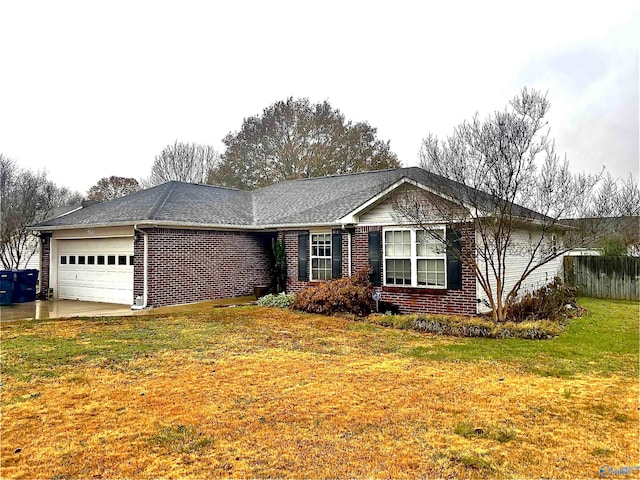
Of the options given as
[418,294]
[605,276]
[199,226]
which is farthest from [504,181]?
[605,276]

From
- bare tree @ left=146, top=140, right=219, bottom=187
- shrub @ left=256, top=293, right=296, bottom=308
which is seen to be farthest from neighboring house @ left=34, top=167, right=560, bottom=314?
bare tree @ left=146, top=140, right=219, bottom=187

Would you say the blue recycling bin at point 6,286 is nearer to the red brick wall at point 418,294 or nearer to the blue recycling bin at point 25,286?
the blue recycling bin at point 25,286

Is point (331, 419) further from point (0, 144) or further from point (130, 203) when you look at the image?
point (0, 144)

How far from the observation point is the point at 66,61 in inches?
541

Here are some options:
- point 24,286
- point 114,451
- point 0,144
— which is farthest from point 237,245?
point 0,144

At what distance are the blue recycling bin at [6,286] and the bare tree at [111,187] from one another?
2905 centimetres

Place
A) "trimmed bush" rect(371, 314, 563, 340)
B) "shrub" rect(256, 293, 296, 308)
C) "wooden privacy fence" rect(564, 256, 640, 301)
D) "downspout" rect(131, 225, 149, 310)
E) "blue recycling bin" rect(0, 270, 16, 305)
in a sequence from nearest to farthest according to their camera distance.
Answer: "trimmed bush" rect(371, 314, 563, 340)
"downspout" rect(131, 225, 149, 310)
"shrub" rect(256, 293, 296, 308)
"blue recycling bin" rect(0, 270, 16, 305)
"wooden privacy fence" rect(564, 256, 640, 301)

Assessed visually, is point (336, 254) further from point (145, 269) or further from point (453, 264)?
point (145, 269)

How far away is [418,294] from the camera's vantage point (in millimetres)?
12266

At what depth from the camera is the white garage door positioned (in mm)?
14773

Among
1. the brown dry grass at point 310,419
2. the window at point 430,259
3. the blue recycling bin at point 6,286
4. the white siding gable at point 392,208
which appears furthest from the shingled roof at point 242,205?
the brown dry grass at point 310,419

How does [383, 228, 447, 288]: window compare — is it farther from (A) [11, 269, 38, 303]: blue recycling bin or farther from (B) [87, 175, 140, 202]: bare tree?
(B) [87, 175, 140, 202]: bare tree

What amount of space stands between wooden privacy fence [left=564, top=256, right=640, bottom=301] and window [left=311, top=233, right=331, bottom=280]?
10.4 metres

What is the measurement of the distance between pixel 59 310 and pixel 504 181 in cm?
1344
